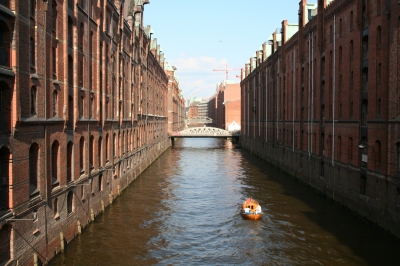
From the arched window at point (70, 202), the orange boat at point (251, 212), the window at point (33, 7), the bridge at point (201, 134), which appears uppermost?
the window at point (33, 7)

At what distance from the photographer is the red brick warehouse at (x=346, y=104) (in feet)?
74.9

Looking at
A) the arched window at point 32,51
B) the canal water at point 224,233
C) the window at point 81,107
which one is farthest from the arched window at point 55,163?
the window at point 81,107

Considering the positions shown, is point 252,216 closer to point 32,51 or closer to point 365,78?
point 365,78

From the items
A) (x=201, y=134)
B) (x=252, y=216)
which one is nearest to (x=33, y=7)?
(x=252, y=216)

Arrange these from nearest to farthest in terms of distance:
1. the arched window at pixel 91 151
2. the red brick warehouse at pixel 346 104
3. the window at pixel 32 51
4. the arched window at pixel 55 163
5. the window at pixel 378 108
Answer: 1. the window at pixel 32 51
2. the arched window at pixel 55 163
3. the red brick warehouse at pixel 346 104
4. the window at pixel 378 108
5. the arched window at pixel 91 151

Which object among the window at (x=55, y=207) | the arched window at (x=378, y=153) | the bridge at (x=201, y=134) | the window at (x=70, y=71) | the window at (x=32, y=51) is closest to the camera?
the window at (x=32, y=51)

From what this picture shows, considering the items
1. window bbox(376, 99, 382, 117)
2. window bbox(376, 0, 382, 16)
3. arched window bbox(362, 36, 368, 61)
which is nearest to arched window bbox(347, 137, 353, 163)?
window bbox(376, 99, 382, 117)

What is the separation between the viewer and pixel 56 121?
1900 centimetres

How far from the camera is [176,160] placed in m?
65.0

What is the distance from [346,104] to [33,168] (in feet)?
72.6

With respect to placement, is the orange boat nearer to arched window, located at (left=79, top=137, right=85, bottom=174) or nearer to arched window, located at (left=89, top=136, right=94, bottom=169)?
arched window, located at (left=89, top=136, right=94, bottom=169)

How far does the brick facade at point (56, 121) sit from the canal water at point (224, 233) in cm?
156

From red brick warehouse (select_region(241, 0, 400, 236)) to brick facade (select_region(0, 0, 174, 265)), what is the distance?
1653cm

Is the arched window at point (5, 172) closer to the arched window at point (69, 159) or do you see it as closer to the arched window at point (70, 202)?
the arched window at point (70, 202)
